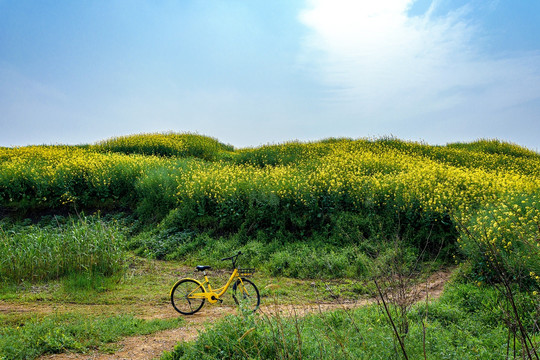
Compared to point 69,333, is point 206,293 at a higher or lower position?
higher

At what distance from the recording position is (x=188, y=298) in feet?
23.7

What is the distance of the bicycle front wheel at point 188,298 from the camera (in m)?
7.18

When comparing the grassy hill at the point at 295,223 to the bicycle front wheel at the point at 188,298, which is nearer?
the bicycle front wheel at the point at 188,298

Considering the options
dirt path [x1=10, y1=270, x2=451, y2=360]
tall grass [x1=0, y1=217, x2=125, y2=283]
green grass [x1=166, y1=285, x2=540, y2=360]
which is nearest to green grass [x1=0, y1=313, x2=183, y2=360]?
dirt path [x1=10, y1=270, x2=451, y2=360]

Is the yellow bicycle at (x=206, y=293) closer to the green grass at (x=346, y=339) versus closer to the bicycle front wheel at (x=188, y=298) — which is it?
the bicycle front wheel at (x=188, y=298)

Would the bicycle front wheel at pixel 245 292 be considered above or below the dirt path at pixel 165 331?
above

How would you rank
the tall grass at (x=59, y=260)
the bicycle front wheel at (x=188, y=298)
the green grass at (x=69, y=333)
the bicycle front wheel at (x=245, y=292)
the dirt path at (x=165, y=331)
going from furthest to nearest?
the tall grass at (x=59, y=260) < the bicycle front wheel at (x=188, y=298) < the bicycle front wheel at (x=245, y=292) < the green grass at (x=69, y=333) < the dirt path at (x=165, y=331)

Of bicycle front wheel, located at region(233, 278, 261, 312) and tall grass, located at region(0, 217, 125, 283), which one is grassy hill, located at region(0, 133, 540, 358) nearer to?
tall grass, located at region(0, 217, 125, 283)

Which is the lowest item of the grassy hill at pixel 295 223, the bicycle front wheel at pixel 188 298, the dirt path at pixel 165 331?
the dirt path at pixel 165 331

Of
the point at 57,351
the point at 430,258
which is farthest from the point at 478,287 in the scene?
the point at 57,351

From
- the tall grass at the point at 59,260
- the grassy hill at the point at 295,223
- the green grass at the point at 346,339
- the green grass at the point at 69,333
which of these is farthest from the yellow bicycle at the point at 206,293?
the tall grass at the point at 59,260

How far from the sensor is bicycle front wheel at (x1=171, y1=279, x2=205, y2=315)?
23.6 feet

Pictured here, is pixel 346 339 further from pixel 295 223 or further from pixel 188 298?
pixel 295 223

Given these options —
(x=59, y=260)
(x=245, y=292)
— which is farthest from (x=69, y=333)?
(x=59, y=260)
